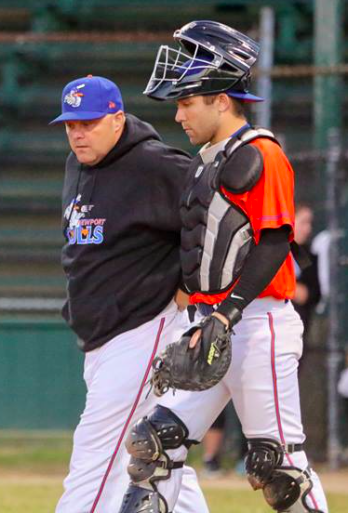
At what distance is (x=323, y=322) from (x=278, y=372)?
16.1 feet

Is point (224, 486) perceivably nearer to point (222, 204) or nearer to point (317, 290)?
point (317, 290)

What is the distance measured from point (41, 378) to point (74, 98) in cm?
552

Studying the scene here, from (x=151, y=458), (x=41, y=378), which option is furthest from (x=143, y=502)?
(x=41, y=378)

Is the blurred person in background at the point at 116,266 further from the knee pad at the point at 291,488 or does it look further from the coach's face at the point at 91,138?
the knee pad at the point at 291,488

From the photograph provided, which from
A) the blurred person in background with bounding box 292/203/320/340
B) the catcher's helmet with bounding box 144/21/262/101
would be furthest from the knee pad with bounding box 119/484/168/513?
the blurred person in background with bounding box 292/203/320/340

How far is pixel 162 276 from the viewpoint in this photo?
5.24m

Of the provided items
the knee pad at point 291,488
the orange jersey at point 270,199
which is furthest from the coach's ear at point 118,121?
the knee pad at point 291,488

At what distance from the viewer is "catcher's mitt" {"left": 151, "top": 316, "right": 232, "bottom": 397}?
14.9ft

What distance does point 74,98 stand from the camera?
16.9ft

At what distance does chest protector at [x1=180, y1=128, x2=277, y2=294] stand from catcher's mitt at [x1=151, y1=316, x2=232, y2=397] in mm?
235

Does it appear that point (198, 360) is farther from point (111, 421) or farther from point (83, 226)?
point (83, 226)

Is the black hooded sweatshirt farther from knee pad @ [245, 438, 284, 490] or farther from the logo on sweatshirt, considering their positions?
knee pad @ [245, 438, 284, 490]

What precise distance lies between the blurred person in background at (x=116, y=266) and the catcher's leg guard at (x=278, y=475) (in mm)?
512

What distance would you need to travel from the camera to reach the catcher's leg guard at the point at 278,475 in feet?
15.5
